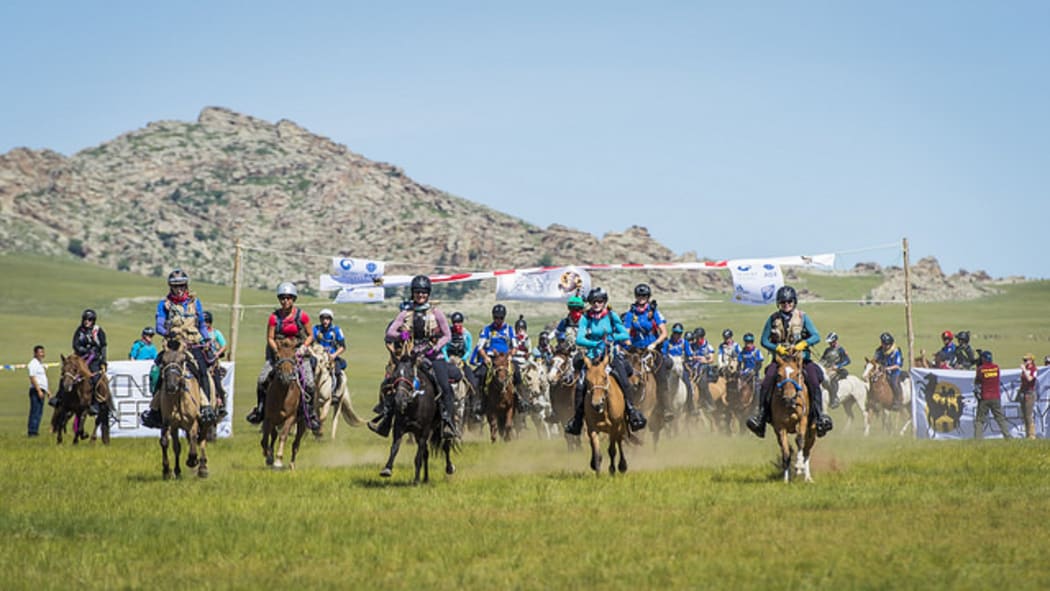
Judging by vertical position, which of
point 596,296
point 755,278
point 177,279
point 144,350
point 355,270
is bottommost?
point 144,350

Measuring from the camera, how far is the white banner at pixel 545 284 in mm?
33719

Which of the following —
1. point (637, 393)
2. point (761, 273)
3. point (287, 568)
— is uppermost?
point (761, 273)

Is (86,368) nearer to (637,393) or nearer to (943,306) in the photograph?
(637,393)

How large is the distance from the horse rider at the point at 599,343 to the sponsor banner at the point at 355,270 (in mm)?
15716

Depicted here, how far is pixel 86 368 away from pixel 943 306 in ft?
545

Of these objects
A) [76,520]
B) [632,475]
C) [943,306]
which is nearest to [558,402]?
[632,475]

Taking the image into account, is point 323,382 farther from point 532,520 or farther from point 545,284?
point 532,520

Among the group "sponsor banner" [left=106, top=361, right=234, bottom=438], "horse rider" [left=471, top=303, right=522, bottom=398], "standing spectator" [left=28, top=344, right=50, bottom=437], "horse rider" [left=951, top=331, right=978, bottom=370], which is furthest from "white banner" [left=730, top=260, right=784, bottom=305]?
"standing spectator" [left=28, top=344, right=50, bottom=437]

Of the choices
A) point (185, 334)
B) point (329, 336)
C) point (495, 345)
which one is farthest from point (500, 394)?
point (185, 334)

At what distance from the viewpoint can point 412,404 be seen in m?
18.0

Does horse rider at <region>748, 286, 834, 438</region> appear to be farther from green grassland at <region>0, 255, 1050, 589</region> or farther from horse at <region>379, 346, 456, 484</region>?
horse at <region>379, 346, 456, 484</region>

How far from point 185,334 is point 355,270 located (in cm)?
1607

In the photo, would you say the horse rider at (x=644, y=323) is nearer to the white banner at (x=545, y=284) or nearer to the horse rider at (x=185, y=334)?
the horse rider at (x=185, y=334)

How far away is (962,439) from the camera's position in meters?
30.4
